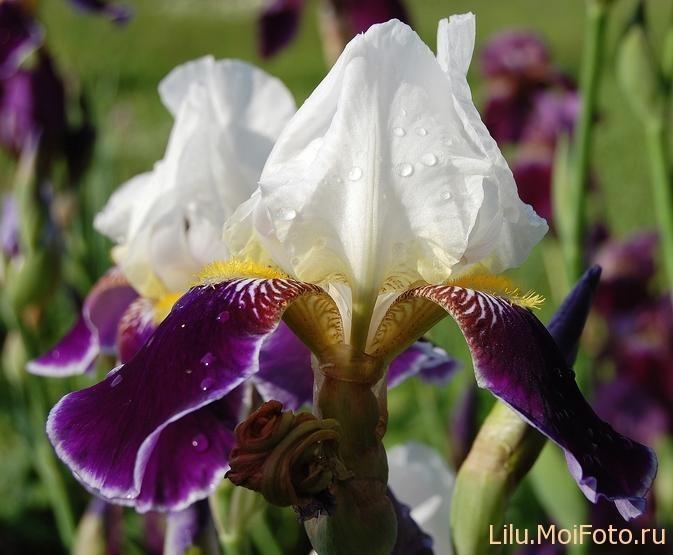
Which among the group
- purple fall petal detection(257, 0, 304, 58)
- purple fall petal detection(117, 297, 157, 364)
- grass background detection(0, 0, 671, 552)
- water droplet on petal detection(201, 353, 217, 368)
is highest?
water droplet on petal detection(201, 353, 217, 368)

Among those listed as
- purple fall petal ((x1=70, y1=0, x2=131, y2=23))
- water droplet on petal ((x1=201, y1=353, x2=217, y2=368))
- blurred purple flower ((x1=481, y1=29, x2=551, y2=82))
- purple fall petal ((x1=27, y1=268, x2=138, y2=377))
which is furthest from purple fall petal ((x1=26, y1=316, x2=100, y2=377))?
blurred purple flower ((x1=481, y1=29, x2=551, y2=82))

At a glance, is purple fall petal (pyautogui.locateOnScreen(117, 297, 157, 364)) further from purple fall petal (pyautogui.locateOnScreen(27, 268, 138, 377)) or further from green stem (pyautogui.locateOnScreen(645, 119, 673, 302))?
green stem (pyautogui.locateOnScreen(645, 119, 673, 302))

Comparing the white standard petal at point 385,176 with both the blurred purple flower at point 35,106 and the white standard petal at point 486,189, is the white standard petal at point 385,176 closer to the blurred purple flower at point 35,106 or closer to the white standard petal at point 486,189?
the white standard petal at point 486,189

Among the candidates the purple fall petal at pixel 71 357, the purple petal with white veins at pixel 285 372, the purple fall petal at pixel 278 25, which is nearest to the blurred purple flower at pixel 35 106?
the purple fall petal at pixel 278 25

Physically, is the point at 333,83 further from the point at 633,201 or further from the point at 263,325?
the point at 633,201

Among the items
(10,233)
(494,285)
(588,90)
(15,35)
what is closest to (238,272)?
(494,285)

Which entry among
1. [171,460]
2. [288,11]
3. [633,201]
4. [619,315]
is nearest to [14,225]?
[288,11]

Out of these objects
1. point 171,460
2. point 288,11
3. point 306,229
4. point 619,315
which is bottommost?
point 619,315

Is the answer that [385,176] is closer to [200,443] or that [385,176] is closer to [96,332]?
[200,443]
